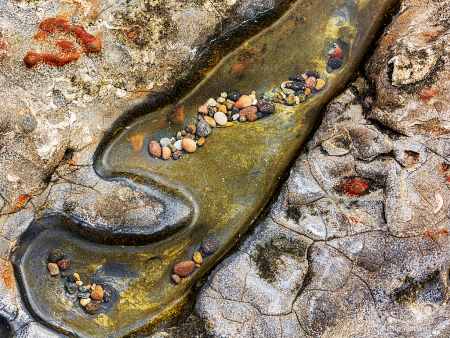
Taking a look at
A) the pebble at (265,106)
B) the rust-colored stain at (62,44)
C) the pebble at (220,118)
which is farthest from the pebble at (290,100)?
the rust-colored stain at (62,44)

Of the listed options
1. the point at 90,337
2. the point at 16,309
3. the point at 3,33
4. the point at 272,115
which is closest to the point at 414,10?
the point at 272,115

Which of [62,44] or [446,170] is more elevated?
[62,44]

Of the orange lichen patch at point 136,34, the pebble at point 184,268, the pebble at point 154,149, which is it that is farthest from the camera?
the pebble at point 154,149

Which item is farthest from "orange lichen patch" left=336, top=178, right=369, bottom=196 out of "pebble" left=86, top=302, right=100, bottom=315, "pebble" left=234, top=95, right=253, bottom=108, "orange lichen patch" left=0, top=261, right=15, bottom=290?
"orange lichen patch" left=0, top=261, right=15, bottom=290

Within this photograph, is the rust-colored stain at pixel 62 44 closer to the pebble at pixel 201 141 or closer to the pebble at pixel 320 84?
the pebble at pixel 201 141

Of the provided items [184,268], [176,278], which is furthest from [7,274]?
[184,268]

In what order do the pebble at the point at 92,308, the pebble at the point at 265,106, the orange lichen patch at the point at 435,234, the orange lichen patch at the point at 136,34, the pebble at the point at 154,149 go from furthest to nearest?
the pebble at the point at 265,106, the pebble at the point at 154,149, the pebble at the point at 92,308, the orange lichen patch at the point at 136,34, the orange lichen patch at the point at 435,234

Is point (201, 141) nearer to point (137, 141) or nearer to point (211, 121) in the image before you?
point (211, 121)
